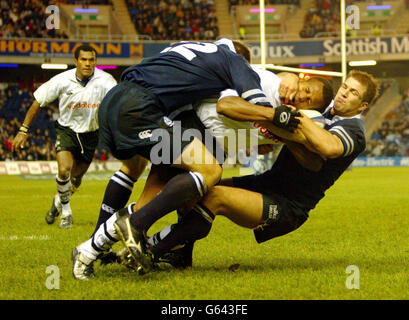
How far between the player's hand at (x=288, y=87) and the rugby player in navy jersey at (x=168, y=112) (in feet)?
0.82

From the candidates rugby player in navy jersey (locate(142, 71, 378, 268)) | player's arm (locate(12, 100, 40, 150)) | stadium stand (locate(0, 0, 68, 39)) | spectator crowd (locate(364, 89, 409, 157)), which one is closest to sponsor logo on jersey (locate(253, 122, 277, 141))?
rugby player in navy jersey (locate(142, 71, 378, 268))

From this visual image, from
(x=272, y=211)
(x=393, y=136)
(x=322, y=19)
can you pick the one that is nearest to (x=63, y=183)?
(x=272, y=211)

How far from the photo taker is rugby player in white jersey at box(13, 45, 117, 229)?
7273mm

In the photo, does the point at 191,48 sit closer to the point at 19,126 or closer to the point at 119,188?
the point at 119,188

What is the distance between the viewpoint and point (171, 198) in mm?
3691

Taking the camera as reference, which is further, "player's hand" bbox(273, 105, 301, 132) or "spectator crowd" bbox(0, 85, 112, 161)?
"spectator crowd" bbox(0, 85, 112, 161)

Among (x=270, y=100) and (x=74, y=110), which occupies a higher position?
(x=270, y=100)

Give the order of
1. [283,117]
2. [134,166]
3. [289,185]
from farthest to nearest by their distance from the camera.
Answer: [134,166]
[289,185]
[283,117]

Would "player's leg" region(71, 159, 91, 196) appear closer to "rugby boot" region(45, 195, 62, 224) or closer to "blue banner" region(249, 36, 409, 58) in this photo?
"rugby boot" region(45, 195, 62, 224)

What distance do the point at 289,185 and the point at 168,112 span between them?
101 centimetres

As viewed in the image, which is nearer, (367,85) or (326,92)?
(326,92)

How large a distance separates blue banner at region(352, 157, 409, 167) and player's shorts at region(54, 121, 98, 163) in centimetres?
2227

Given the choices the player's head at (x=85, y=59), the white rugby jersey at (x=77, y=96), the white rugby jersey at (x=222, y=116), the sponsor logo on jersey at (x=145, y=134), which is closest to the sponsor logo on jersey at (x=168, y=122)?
the sponsor logo on jersey at (x=145, y=134)
